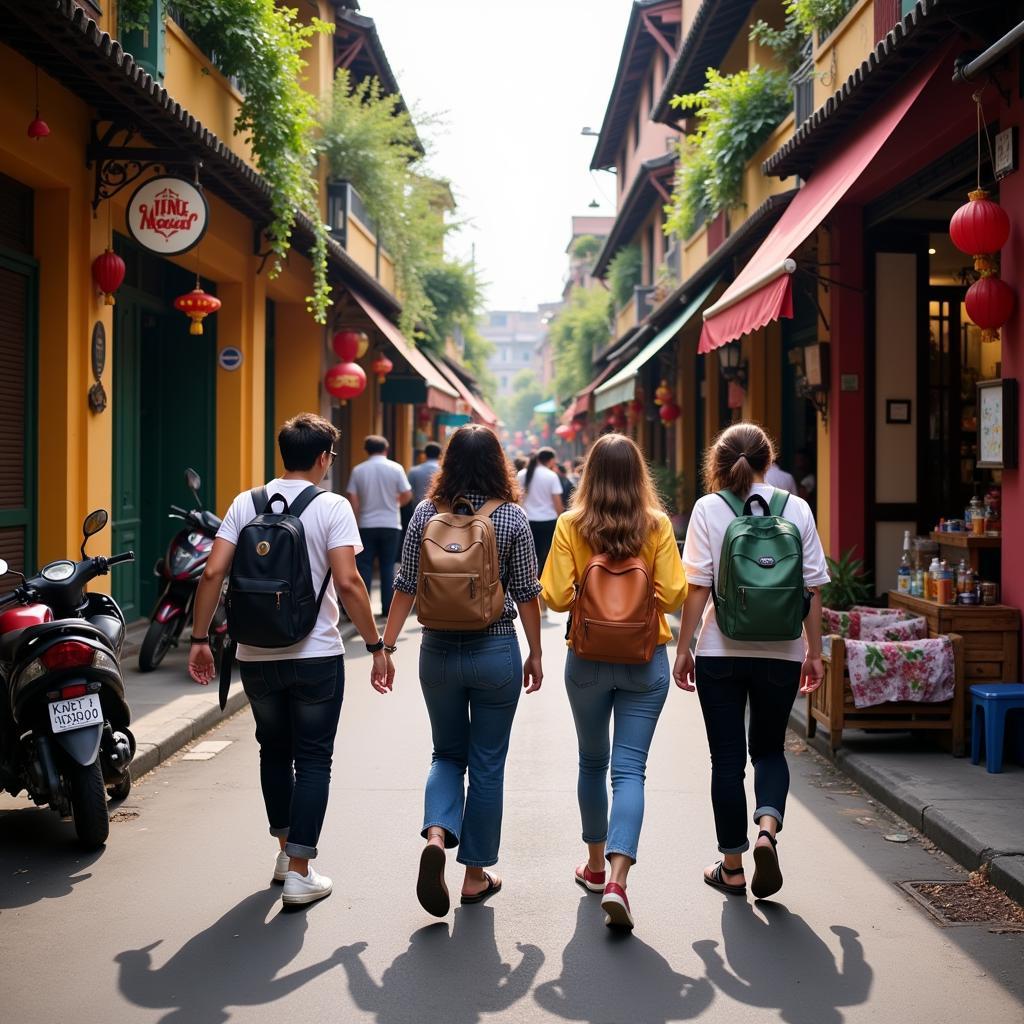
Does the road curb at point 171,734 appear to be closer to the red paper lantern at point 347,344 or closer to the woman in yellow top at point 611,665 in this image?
the woman in yellow top at point 611,665

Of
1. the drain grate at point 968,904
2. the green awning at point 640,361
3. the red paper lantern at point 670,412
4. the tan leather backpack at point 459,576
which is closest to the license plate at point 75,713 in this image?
the tan leather backpack at point 459,576

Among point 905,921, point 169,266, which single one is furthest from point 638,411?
point 905,921

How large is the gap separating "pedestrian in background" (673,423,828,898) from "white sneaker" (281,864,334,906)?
1534 mm

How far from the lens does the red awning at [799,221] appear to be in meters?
8.09

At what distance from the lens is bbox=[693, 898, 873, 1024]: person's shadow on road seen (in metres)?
3.96

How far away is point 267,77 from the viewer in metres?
11.9

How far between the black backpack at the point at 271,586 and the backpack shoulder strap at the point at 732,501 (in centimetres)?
165

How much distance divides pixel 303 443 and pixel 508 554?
3.01ft

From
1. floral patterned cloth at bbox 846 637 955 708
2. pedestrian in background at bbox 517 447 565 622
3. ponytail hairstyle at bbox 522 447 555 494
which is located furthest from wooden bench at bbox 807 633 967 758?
ponytail hairstyle at bbox 522 447 555 494

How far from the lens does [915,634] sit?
7840 millimetres

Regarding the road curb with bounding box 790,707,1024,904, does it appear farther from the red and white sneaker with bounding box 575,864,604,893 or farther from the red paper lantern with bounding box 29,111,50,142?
the red paper lantern with bounding box 29,111,50,142

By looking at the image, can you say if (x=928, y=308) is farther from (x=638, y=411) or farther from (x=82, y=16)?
(x=638, y=411)

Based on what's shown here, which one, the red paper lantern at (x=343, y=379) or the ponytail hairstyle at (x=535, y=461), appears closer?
the red paper lantern at (x=343, y=379)

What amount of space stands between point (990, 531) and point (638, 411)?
778 inches
